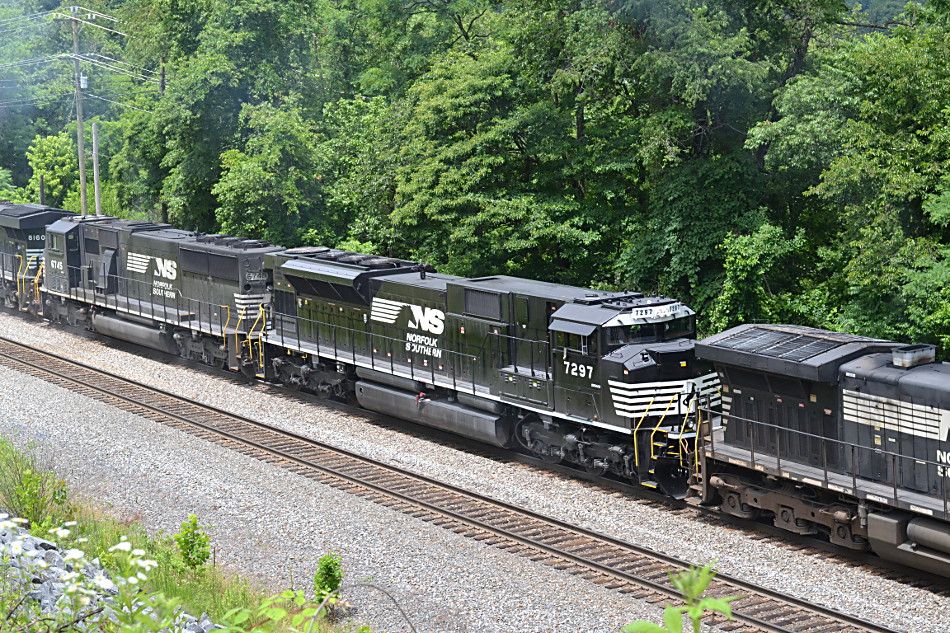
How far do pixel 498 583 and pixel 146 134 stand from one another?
2886 cm

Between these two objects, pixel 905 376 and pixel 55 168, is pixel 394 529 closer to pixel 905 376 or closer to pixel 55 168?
pixel 905 376

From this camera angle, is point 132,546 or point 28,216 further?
point 28,216

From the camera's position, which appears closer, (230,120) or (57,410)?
(57,410)

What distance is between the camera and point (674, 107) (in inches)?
858

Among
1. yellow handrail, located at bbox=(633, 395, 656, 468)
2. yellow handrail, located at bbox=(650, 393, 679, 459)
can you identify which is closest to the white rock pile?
yellow handrail, located at bbox=(633, 395, 656, 468)

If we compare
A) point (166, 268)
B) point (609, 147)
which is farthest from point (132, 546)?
point (609, 147)

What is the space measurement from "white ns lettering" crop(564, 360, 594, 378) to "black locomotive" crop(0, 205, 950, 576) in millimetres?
27

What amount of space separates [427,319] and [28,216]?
57.5 ft

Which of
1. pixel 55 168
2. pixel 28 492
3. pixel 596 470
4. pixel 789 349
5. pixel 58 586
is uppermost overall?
pixel 55 168

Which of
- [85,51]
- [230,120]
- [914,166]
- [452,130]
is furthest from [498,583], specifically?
[85,51]

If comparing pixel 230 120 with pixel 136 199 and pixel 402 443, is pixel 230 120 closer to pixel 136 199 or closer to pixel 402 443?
pixel 136 199

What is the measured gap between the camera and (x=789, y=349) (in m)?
12.9

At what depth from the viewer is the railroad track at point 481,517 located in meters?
10.8

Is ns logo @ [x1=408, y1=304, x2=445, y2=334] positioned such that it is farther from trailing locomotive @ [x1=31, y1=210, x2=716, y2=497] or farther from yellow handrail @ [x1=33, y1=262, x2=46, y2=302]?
yellow handrail @ [x1=33, y1=262, x2=46, y2=302]
